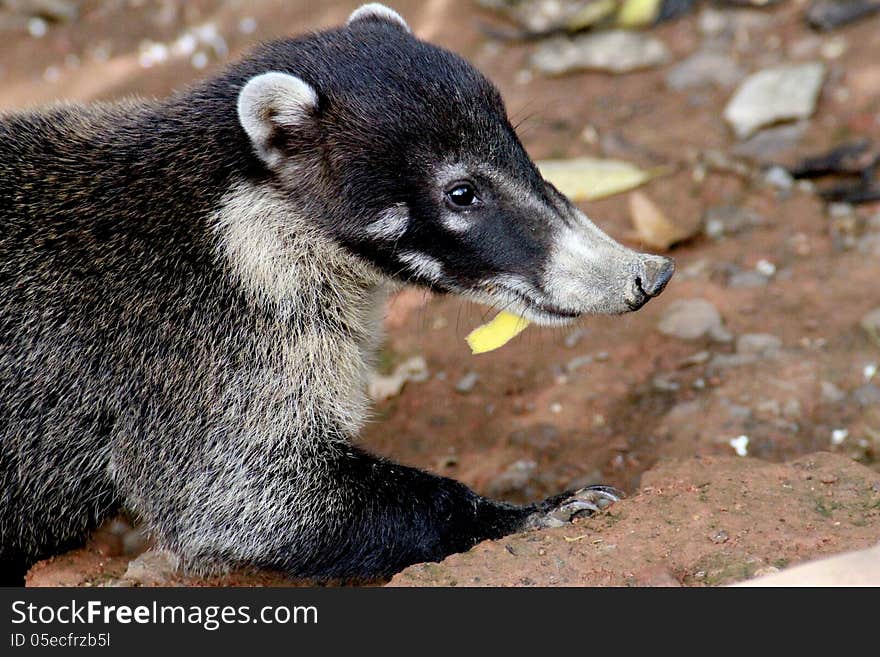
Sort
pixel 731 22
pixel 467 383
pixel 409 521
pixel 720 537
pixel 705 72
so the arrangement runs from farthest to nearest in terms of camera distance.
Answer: pixel 731 22
pixel 705 72
pixel 467 383
pixel 409 521
pixel 720 537

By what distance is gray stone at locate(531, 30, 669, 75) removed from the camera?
904 centimetres

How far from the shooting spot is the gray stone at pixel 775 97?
8031 mm

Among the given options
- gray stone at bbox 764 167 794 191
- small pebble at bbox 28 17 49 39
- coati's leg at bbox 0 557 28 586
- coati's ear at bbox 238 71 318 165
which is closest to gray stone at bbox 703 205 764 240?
gray stone at bbox 764 167 794 191

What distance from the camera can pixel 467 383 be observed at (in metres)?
6.59

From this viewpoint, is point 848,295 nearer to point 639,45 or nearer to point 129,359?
point 639,45

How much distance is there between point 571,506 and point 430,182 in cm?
158

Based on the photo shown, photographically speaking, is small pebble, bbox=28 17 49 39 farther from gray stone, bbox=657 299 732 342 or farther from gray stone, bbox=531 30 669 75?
gray stone, bbox=657 299 732 342

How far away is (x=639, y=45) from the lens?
9172 mm

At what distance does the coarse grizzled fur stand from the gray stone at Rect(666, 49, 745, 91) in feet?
14.6

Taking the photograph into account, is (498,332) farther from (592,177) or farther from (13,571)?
(592,177)

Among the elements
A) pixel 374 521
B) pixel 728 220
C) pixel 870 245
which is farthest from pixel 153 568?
pixel 870 245

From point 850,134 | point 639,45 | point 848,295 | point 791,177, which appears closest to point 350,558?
point 848,295

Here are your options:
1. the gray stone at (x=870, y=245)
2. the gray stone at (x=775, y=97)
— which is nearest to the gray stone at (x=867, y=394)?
the gray stone at (x=870, y=245)

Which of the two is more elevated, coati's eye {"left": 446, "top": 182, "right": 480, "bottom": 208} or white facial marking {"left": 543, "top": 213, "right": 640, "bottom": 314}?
coati's eye {"left": 446, "top": 182, "right": 480, "bottom": 208}
